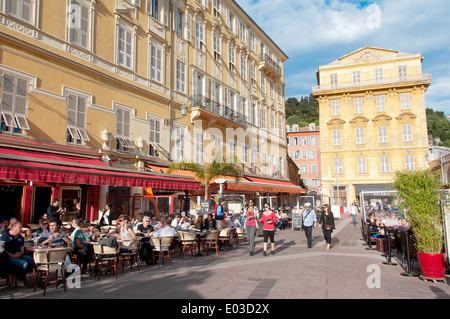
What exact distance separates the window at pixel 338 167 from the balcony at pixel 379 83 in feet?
27.7

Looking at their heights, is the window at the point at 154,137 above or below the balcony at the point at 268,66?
below

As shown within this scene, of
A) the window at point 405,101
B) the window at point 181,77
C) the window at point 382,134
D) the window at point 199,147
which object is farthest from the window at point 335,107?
the window at point 181,77

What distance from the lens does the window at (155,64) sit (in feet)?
58.7

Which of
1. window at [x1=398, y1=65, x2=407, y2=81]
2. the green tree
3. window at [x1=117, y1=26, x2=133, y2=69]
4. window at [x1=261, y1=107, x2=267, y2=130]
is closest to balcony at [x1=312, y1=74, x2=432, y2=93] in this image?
window at [x1=398, y1=65, x2=407, y2=81]

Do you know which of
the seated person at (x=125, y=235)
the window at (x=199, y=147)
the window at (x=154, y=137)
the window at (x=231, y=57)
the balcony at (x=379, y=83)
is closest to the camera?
the seated person at (x=125, y=235)

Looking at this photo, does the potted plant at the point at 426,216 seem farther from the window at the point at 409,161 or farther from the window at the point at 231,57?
the window at the point at 409,161

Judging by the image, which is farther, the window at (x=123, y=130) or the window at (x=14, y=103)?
the window at (x=123, y=130)

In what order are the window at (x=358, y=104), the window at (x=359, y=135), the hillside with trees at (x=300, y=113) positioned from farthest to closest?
1. the hillside with trees at (x=300, y=113)
2. the window at (x=358, y=104)
3. the window at (x=359, y=135)

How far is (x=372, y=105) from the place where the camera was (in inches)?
1571

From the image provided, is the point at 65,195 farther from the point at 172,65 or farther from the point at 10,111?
the point at 172,65

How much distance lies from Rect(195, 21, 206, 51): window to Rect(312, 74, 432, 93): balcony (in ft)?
74.6

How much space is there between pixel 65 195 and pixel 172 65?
9.57 m

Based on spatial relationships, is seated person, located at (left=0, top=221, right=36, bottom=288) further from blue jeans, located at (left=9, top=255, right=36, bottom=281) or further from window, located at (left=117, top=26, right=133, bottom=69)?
window, located at (left=117, top=26, right=133, bottom=69)

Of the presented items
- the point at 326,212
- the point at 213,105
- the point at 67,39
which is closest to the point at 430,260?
the point at 326,212
